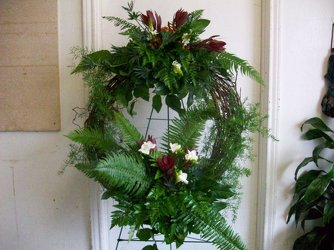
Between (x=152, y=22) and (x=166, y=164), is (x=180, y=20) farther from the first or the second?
(x=166, y=164)

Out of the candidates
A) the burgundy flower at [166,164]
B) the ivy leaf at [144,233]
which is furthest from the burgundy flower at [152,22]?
the ivy leaf at [144,233]

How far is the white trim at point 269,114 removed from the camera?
125 cm

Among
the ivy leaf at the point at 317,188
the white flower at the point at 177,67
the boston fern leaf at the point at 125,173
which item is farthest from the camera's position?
the ivy leaf at the point at 317,188

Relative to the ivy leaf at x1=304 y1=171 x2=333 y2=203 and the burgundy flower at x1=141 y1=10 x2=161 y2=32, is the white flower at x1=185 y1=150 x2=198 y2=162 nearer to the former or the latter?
the burgundy flower at x1=141 y1=10 x2=161 y2=32

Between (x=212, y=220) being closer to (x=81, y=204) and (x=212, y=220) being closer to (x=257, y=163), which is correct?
(x=257, y=163)

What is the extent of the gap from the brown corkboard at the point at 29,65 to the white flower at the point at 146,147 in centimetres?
67

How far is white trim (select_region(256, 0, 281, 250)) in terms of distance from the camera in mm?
1253

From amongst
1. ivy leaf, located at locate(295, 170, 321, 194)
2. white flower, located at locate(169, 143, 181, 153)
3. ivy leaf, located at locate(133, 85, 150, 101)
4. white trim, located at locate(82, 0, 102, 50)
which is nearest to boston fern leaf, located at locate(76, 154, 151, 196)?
white flower, located at locate(169, 143, 181, 153)

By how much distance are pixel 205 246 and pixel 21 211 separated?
1.03m

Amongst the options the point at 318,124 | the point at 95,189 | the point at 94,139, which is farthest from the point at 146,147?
the point at 318,124

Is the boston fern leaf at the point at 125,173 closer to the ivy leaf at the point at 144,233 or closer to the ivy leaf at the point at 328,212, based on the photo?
the ivy leaf at the point at 144,233

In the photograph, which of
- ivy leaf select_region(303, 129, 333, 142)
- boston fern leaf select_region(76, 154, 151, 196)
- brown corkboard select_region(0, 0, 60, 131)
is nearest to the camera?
boston fern leaf select_region(76, 154, 151, 196)

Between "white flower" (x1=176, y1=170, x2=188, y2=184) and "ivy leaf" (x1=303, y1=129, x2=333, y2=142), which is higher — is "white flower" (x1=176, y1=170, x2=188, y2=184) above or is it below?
below

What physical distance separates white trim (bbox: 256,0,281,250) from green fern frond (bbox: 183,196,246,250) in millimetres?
578
